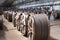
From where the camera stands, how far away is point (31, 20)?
267 centimetres

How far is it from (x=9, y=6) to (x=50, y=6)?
3933mm

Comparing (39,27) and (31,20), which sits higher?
(31,20)

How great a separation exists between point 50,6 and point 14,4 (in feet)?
11.1

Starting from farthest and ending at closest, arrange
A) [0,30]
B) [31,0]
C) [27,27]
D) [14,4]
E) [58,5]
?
1. [14,4]
2. [31,0]
3. [58,5]
4. [0,30]
5. [27,27]

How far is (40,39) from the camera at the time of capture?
2584mm

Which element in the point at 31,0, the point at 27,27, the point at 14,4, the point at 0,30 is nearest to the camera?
the point at 27,27

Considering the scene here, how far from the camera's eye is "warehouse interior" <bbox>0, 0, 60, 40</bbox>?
2.58m

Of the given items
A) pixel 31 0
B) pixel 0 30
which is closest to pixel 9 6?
pixel 31 0

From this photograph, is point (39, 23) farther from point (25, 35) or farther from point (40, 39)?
point (25, 35)

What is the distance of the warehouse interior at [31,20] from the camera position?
258 centimetres

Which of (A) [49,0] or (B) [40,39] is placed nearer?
(B) [40,39]

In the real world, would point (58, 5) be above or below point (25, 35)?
above

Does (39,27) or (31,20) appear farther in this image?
(31,20)

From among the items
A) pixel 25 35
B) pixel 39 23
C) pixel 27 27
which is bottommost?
pixel 25 35
